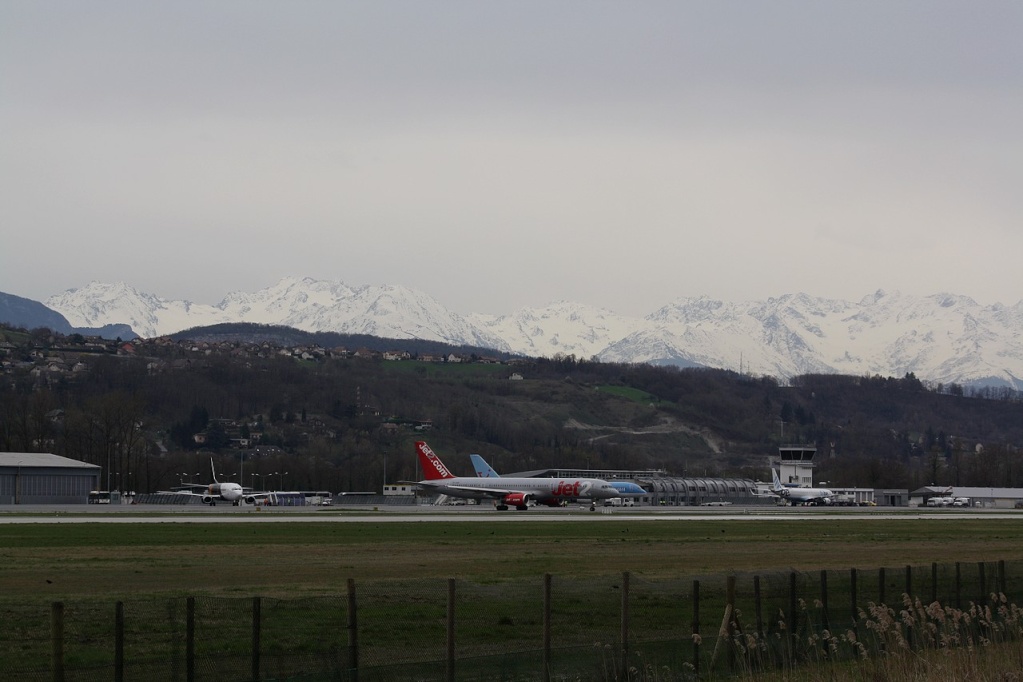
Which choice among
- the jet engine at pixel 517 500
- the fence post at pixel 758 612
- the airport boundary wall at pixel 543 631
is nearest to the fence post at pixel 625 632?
the airport boundary wall at pixel 543 631

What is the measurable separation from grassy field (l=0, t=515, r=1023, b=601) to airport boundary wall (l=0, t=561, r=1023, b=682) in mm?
7821

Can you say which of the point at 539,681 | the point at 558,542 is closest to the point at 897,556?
the point at 558,542

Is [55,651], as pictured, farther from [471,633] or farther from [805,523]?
[805,523]

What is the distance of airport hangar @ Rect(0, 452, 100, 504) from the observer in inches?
5689

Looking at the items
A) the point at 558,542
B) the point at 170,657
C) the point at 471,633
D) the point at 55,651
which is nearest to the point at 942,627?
the point at 471,633

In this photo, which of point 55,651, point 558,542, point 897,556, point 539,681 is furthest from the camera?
point 558,542

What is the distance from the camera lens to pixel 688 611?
80.3 feet

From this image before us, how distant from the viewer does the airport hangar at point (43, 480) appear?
474ft

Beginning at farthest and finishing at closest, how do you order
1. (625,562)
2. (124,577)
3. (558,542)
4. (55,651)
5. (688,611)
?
(558,542) → (625,562) → (124,577) → (688,611) → (55,651)

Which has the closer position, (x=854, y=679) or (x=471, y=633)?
(x=854, y=679)

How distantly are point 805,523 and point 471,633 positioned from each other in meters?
70.1

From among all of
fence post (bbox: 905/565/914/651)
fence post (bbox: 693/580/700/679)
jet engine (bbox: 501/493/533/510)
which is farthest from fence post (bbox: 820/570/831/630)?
jet engine (bbox: 501/493/533/510)

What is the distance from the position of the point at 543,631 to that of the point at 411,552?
Result: 98.6 feet

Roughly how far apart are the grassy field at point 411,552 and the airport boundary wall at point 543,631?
7821 mm
